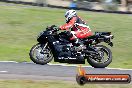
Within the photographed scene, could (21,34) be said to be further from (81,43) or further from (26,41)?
(81,43)

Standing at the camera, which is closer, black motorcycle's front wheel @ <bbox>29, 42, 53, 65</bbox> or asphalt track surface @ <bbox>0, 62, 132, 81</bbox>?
asphalt track surface @ <bbox>0, 62, 132, 81</bbox>

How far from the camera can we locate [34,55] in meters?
14.7

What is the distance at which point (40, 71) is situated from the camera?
14.4 m

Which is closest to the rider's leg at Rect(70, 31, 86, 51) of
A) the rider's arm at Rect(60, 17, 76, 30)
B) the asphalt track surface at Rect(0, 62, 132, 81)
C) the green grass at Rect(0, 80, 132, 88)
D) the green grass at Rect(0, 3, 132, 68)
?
the rider's arm at Rect(60, 17, 76, 30)

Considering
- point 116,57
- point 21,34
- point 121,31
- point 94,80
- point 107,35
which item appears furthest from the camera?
point 121,31

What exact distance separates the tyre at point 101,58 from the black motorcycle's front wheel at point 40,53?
1447mm

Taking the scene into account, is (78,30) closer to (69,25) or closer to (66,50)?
(69,25)

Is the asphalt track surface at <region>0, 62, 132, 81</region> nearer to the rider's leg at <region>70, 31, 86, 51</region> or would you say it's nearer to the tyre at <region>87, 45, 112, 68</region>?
the tyre at <region>87, 45, 112, 68</region>

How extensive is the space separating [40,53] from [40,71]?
2.11 feet

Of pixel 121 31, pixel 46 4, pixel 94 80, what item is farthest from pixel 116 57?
pixel 46 4

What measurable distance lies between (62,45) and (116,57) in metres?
6.45

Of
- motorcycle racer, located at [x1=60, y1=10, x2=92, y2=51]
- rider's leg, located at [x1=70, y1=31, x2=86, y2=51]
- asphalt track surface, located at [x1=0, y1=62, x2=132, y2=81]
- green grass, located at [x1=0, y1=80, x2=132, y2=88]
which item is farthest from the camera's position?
rider's leg, located at [x1=70, y1=31, x2=86, y2=51]

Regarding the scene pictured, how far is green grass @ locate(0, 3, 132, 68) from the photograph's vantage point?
2019cm

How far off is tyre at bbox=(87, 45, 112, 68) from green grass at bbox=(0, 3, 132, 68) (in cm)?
319
